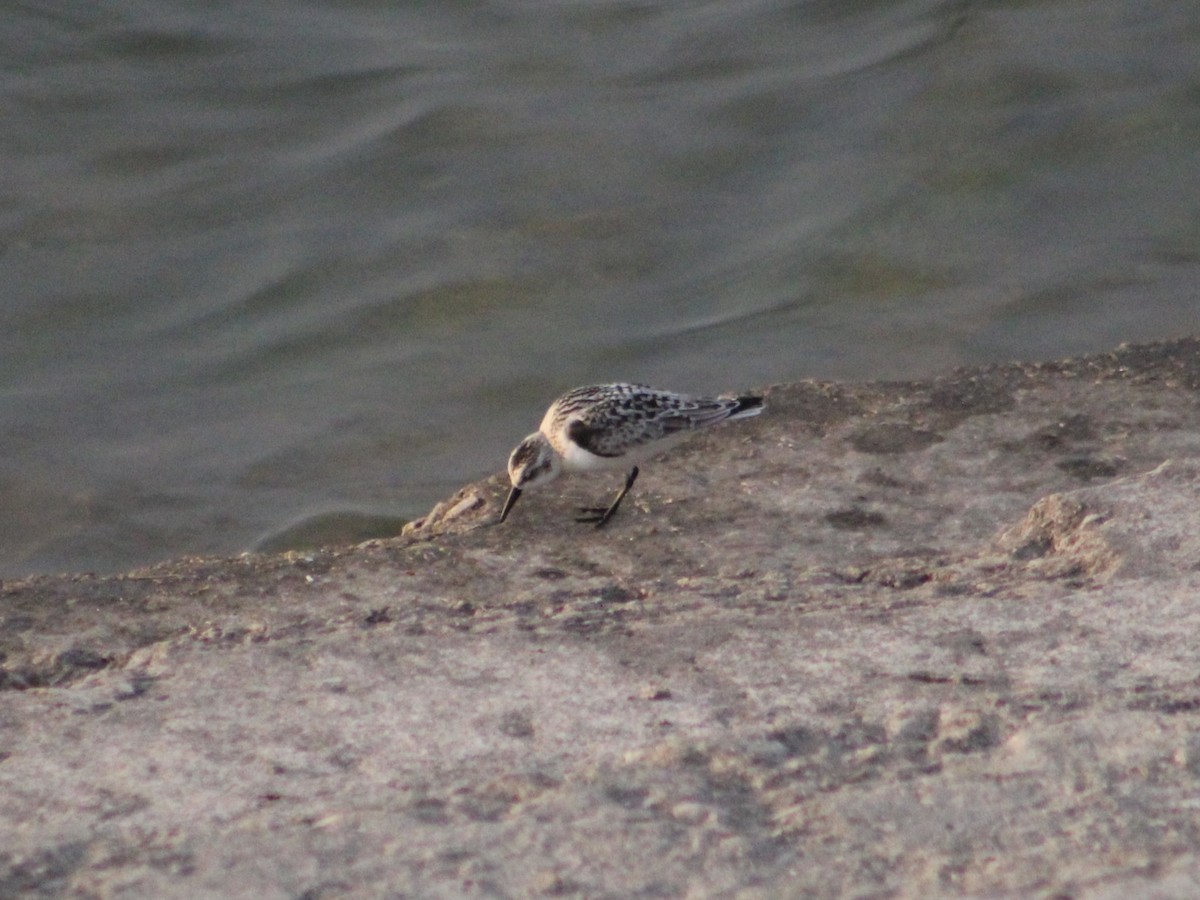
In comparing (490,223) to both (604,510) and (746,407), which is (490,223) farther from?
(604,510)

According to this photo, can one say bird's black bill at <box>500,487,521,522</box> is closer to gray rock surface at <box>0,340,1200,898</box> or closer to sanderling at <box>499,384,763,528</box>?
sanderling at <box>499,384,763,528</box>

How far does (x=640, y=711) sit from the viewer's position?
3352mm

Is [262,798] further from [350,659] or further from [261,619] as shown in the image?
[261,619]

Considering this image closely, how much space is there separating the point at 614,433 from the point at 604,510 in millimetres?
313

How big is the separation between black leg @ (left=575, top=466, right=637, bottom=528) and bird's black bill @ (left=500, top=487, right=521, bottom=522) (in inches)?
10.0

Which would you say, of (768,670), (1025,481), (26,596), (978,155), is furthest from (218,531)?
(978,155)

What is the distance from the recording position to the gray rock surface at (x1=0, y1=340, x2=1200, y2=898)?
9.00 ft

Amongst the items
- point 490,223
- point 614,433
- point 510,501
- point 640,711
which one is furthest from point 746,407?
point 490,223

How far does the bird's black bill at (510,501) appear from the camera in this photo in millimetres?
5484

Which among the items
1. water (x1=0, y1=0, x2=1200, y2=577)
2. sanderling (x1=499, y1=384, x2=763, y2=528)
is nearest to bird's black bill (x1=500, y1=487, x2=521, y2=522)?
sanderling (x1=499, y1=384, x2=763, y2=528)

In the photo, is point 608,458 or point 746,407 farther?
point 746,407

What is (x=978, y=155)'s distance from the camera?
966 centimetres

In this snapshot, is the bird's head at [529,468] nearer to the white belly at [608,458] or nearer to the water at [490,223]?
the white belly at [608,458]

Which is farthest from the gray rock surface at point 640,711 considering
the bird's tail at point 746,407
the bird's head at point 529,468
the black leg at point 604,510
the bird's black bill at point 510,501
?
the bird's tail at point 746,407
